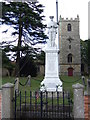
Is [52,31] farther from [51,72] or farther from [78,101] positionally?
[78,101]

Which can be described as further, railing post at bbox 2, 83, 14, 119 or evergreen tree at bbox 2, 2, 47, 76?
evergreen tree at bbox 2, 2, 47, 76

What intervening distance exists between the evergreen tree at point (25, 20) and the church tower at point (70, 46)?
19055mm

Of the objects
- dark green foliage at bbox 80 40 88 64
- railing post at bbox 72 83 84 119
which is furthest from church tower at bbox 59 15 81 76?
railing post at bbox 72 83 84 119

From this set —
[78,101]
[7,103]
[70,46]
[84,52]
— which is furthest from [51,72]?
[84,52]

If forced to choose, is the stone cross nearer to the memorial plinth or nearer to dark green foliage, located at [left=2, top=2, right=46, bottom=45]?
the memorial plinth

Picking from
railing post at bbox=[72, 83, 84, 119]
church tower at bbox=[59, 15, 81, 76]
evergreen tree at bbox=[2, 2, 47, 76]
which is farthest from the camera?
church tower at bbox=[59, 15, 81, 76]

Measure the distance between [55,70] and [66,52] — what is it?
34884 millimetres

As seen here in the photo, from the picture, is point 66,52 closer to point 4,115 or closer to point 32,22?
point 32,22

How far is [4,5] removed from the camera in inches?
976

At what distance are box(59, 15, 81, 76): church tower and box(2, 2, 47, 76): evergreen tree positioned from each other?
1906 cm

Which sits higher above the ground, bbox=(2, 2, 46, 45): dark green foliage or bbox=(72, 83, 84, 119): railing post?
bbox=(2, 2, 46, 45): dark green foliage

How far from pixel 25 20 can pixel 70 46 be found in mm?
21871

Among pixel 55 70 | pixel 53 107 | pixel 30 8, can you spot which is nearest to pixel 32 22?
pixel 30 8

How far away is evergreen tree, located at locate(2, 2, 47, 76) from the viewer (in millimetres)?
24641
